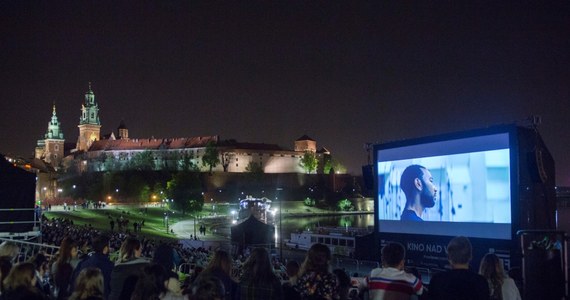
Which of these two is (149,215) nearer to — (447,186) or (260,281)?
(447,186)

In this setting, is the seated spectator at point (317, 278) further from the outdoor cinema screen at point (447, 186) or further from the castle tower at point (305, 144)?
the castle tower at point (305, 144)

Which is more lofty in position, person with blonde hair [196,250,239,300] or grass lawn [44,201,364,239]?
person with blonde hair [196,250,239,300]

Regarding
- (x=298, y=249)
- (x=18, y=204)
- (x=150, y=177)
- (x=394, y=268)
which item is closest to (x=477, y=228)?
(x=394, y=268)

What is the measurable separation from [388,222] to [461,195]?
299 cm

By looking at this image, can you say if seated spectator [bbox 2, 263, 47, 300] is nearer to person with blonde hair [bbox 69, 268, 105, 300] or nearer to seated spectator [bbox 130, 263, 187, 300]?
person with blonde hair [bbox 69, 268, 105, 300]

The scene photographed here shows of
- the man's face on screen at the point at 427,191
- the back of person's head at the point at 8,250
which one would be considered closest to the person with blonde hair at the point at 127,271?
the back of person's head at the point at 8,250

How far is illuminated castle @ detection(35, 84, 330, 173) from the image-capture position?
13200 centimetres

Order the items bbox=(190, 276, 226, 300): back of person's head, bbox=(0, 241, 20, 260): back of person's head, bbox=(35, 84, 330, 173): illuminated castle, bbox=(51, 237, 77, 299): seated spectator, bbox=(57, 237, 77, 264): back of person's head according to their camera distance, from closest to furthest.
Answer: bbox=(190, 276, 226, 300): back of person's head, bbox=(0, 241, 20, 260): back of person's head, bbox=(51, 237, 77, 299): seated spectator, bbox=(57, 237, 77, 264): back of person's head, bbox=(35, 84, 330, 173): illuminated castle

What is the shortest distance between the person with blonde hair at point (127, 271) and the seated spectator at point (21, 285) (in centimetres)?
92

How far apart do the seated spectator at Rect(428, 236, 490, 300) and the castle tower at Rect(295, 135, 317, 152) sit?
477 ft

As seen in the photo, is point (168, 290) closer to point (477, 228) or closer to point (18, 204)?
point (477, 228)

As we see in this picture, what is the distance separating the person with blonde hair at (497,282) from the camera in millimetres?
5074

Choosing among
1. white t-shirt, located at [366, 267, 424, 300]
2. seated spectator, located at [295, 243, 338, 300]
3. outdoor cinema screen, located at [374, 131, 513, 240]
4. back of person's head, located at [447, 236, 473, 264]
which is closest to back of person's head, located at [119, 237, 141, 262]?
seated spectator, located at [295, 243, 338, 300]

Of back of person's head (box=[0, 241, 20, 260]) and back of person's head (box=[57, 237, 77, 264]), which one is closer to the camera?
back of person's head (box=[0, 241, 20, 260])
